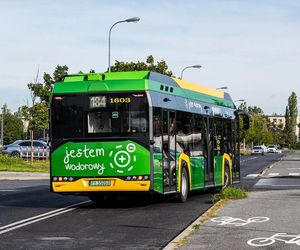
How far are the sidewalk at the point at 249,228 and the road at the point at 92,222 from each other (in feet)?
1.46

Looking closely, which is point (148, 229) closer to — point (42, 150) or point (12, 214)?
point (12, 214)

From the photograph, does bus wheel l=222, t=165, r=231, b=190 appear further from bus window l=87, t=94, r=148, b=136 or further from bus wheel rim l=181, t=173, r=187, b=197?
bus window l=87, t=94, r=148, b=136

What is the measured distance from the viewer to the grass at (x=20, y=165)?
38.6 meters

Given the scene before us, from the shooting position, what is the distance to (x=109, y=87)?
48.9 ft

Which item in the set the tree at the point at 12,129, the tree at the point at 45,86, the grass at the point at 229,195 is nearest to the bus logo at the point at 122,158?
the grass at the point at 229,195

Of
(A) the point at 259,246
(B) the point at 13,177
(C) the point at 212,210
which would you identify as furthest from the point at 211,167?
(B) the point at 13,177

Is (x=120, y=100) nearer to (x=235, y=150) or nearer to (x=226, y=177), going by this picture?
(x=226, y=177)

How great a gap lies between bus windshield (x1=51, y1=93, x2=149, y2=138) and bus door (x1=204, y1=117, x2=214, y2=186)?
4337 millimetres

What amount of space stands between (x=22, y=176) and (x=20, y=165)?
22.8ft

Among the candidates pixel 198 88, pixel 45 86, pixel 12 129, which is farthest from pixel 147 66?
pixel 12 129

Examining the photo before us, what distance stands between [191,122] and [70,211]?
4204 mm

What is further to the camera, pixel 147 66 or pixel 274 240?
pixel 147 66

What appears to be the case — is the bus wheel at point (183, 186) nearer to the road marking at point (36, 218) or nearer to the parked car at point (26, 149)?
the road marking at point (36, 218)

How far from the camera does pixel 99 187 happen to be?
14781mm
